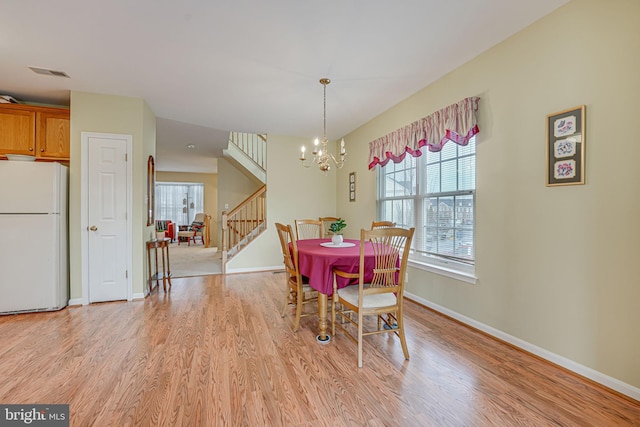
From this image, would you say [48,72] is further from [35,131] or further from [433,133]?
[433,133]

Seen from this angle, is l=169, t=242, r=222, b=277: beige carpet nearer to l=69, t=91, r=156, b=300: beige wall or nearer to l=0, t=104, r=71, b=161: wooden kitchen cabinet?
l=69, t=91, r=156, b=300: beige wall

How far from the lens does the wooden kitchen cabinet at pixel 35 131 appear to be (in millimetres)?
3336

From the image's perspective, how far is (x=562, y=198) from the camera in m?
2.03

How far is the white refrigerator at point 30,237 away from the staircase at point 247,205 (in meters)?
2.37

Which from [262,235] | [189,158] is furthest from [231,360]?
[189,158]

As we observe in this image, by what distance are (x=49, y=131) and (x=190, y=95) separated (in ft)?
5.91

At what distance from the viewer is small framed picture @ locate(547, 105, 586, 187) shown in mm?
1923

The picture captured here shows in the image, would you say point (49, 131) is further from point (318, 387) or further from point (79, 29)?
point (318, 387)

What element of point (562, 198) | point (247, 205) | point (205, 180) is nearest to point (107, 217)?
point (247, 205)

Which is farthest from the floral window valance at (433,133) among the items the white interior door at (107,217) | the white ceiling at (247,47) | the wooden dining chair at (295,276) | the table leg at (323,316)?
the white interior door at (107,217)

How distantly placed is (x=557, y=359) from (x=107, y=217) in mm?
4851

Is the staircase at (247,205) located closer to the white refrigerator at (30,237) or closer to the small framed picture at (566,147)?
the white refrigerator at (30,237)

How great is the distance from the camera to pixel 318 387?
184 centimetres

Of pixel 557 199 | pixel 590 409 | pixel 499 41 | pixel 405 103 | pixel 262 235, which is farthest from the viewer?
pixel 262 235
